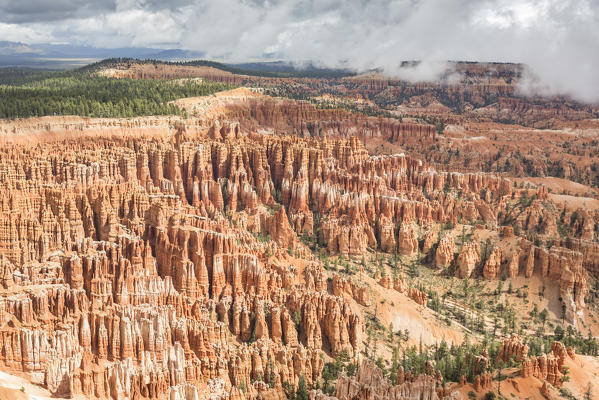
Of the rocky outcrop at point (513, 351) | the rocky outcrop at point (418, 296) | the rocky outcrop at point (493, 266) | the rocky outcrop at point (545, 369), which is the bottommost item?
the rocky outcrop at point (418, 296)

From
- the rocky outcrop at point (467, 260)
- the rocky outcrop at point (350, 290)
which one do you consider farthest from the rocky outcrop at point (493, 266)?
the rocky outcrop at point (350, 290)

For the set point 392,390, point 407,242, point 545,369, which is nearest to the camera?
point 392,390

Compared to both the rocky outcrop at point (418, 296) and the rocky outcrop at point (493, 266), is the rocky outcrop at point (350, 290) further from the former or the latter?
the rocky outcrop at point (493, 266)

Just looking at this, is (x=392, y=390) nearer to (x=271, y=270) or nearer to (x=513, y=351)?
(x=513, y=351)

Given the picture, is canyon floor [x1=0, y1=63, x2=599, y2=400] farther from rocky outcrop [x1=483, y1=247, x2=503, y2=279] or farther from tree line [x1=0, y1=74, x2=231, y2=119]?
tree line [x1=0, y1=74, x2=231, y2=119]

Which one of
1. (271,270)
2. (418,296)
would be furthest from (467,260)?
(271,270)

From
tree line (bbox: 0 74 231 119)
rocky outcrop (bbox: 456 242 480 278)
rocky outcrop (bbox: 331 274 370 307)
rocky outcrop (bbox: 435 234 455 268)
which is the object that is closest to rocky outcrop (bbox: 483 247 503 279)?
rocky outcrop (bbox: 456 242 480 278)

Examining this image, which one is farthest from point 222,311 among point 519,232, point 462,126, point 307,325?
point 462,126

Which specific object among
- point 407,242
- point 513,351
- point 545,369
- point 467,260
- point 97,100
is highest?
point 97,100

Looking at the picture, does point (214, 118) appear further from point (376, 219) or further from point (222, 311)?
point (222, 311)

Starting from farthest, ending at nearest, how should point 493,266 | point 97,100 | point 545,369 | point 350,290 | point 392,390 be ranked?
point 97,100
point 493,266
point 350,290
point 545,369
point 392,390

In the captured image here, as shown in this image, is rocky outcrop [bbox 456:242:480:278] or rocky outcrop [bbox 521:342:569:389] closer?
rocky outcrop [bbox 521:342:569:389]
